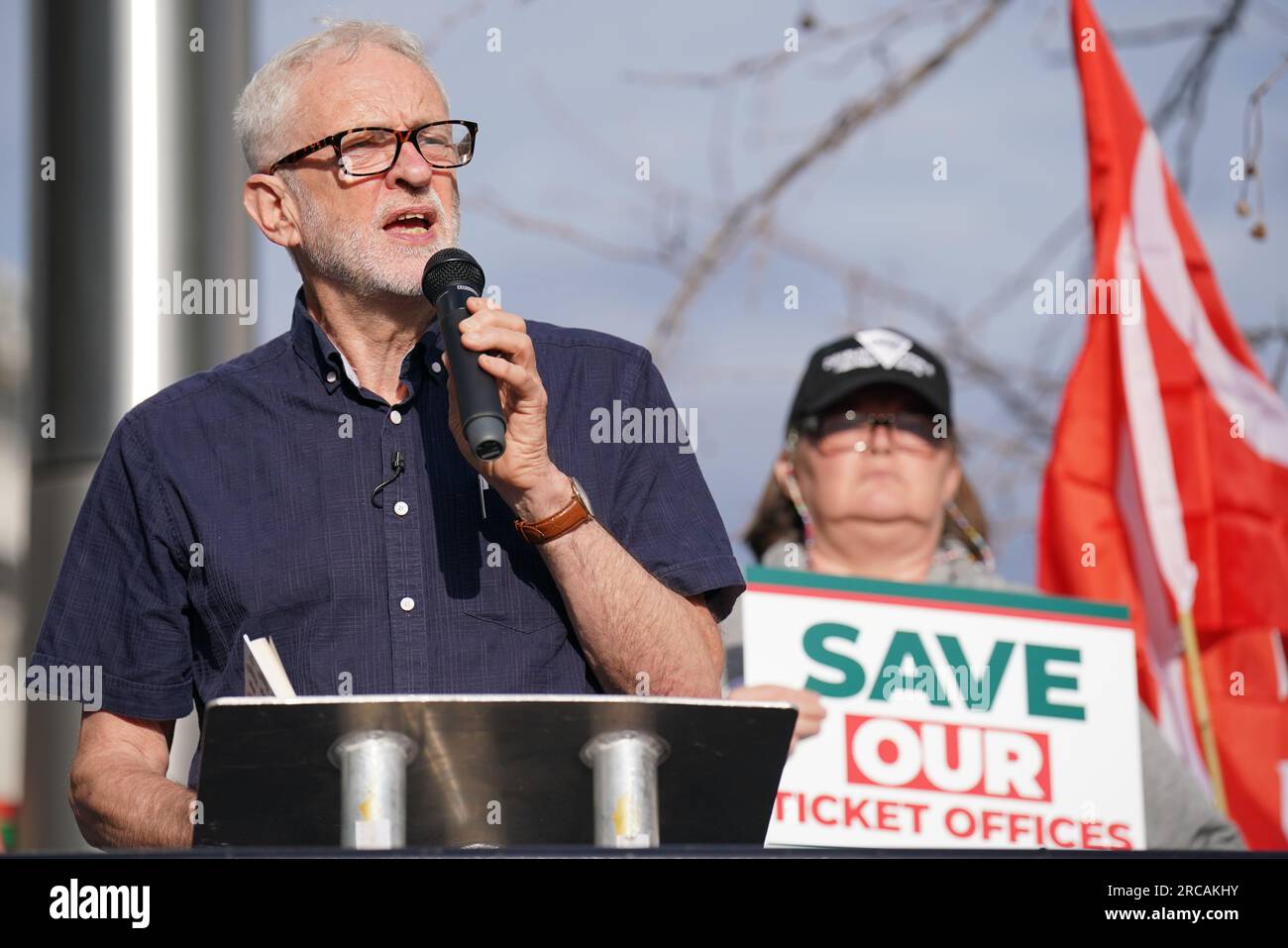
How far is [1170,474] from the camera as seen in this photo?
182 inches

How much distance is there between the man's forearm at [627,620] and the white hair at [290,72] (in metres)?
0.84

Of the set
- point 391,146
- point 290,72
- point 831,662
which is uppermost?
point 290,72

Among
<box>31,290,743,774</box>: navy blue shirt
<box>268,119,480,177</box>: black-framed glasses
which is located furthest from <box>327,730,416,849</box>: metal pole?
<box>268,119,480,177</box>: black-framed glasses

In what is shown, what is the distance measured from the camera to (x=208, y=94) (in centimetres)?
361

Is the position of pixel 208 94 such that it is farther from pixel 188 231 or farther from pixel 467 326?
pixel 467 326

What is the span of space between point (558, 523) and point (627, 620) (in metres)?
0.16

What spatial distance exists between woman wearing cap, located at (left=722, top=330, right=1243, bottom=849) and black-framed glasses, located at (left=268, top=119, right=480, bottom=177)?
5.25 ft

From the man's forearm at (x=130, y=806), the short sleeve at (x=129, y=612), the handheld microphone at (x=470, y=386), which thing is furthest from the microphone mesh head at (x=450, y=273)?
the man's forearm at (x=130, y=806)

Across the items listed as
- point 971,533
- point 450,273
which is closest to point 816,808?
point 971,533

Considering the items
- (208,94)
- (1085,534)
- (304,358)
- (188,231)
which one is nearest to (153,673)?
(304,358)

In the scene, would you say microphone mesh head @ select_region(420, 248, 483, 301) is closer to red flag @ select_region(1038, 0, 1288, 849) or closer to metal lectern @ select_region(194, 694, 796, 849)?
metal lectern @ select_region(194, 694, 796, 849)

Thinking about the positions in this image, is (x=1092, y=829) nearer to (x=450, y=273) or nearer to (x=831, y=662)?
(x=831, y=662)

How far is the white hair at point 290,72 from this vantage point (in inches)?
105

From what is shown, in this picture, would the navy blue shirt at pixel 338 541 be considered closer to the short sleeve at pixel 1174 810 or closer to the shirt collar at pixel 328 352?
the shirt collar at pixel 328 352
